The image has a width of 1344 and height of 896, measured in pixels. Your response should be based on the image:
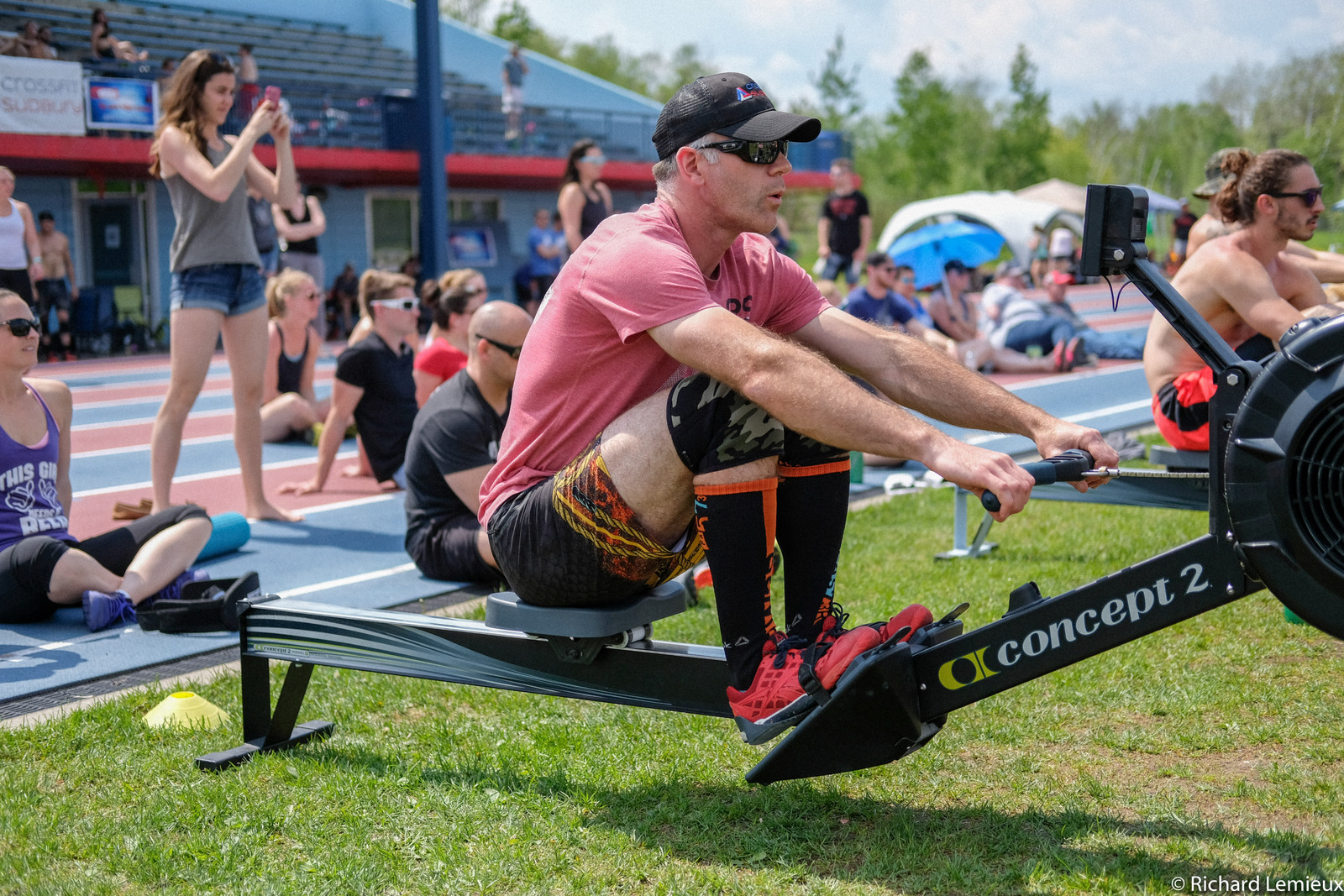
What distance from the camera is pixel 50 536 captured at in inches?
182

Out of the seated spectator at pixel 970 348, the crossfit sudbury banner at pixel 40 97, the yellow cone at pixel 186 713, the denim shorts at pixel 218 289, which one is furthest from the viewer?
the crossfit sudbury banner at pixel 40 97

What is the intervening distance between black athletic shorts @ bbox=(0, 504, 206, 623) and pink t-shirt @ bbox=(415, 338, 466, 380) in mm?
2477

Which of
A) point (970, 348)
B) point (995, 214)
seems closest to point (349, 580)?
point (970, 348)

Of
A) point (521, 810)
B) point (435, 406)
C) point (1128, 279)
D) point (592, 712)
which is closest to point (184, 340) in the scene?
point (435, 406)

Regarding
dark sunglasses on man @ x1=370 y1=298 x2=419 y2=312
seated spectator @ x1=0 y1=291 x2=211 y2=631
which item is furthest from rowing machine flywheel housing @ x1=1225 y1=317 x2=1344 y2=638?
dark sunglasses on man @ x1=370 y1=298 x2=419 y2=312

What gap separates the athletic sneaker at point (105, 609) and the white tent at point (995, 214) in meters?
29.7

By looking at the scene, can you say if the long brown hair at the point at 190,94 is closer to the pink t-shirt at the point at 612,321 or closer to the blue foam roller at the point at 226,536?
the blue foam roller at the point at 226,536

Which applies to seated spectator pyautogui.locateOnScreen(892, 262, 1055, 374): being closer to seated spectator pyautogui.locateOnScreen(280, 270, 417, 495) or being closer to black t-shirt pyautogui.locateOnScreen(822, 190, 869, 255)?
black t-shirt pyautogui.locateOnScreen(822, 190, 869, 255)

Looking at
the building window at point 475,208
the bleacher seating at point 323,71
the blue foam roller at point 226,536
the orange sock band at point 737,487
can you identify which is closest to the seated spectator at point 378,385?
the blue foam roller at point 226,536

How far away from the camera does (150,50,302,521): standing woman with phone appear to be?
18.8ft

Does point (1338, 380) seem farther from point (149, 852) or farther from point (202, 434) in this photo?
point (202, 434)

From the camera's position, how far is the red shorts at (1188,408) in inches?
187

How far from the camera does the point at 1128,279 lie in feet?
8.28

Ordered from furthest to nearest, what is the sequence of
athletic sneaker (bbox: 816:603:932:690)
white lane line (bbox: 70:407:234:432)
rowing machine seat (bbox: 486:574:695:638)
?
1. white lane line (bbox: 70:407:234:432)
2. rowing machine seat (bbox: 486:574:695:638)
3. athletic sneaker (bbox: 816:603:932:690)
